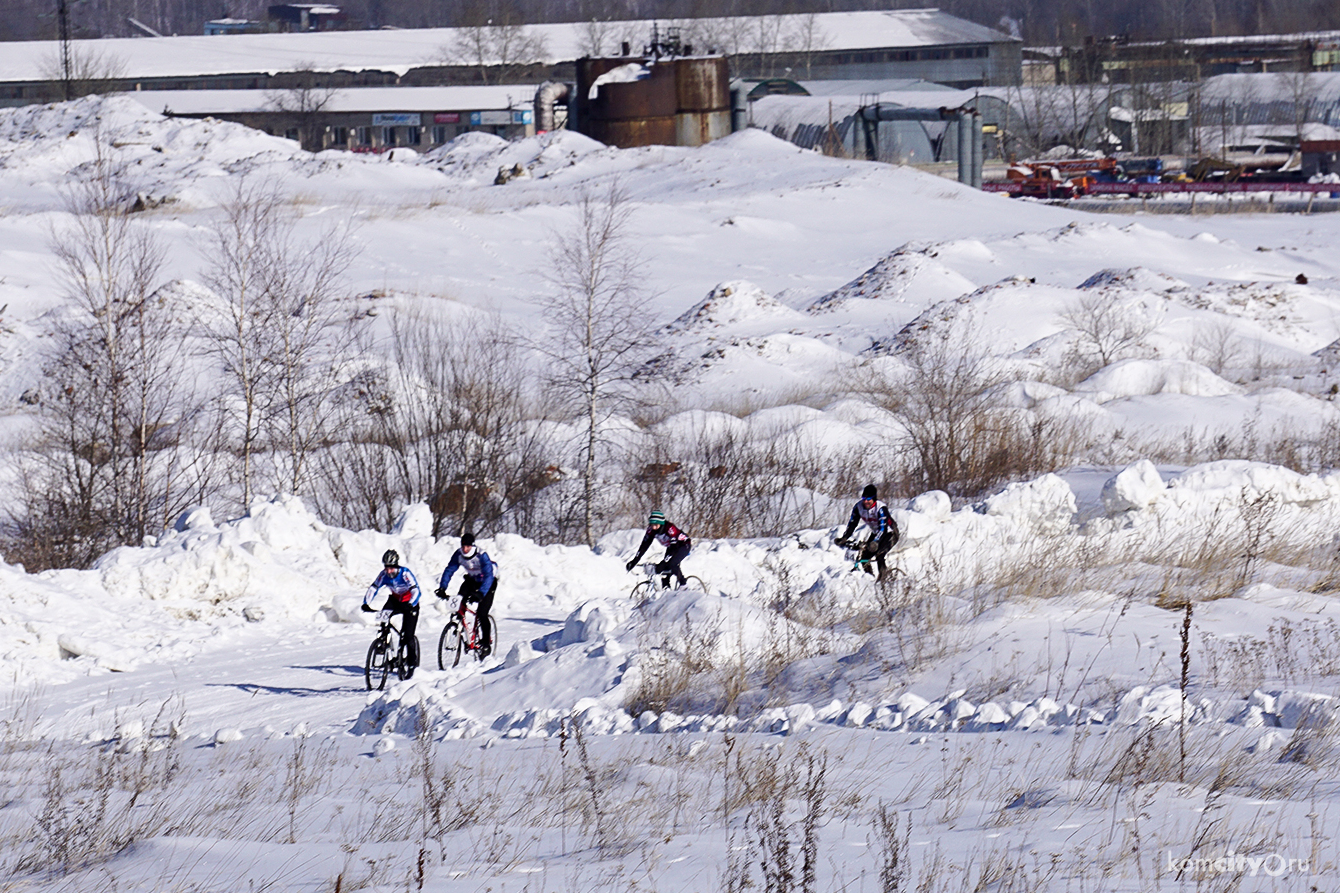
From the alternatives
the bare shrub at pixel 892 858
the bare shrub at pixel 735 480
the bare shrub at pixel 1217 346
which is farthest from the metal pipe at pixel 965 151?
the bare shrub at pixel 892 858

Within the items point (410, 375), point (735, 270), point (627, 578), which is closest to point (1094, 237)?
point (735, 270)

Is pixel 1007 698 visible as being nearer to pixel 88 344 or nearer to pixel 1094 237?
pixel 88 344

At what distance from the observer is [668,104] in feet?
188

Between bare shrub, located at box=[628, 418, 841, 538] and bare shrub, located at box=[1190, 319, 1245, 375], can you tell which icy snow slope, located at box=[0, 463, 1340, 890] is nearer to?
bare shrub, located at box=[628, 418, 841, 538]

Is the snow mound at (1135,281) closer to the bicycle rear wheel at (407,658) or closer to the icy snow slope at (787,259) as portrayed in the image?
the icy snow slope at (787,259)

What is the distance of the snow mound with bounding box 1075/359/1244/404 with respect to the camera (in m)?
26.9

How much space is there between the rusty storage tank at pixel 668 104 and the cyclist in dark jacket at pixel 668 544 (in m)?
46.3

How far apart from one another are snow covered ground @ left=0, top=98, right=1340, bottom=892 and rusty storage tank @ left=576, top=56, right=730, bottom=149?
32842 millimetres

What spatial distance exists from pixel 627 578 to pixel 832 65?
96.3 m

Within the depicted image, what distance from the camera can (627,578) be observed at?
15688 mm

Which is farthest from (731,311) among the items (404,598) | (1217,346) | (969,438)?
(404,598)

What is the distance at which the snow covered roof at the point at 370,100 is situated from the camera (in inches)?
3312

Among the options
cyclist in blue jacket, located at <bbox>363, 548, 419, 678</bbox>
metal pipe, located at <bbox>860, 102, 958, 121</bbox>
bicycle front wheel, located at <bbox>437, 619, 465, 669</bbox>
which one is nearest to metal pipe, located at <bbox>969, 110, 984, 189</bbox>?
metal pipe, located at <bbox>860, 102, 958, 121</bbox>

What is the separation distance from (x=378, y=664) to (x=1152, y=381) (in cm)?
2092
